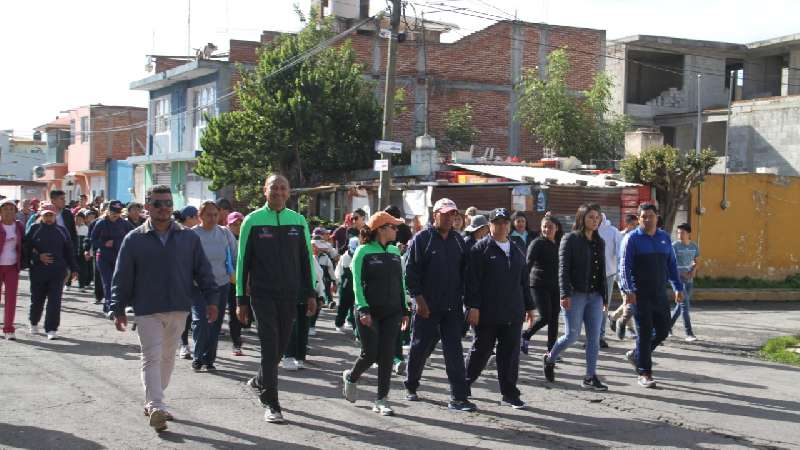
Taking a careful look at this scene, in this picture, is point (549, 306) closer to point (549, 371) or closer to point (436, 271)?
point (549, 371)

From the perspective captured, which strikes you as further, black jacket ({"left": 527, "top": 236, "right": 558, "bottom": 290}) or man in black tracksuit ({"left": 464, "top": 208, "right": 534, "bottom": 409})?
black jacket ({"left": 527, "top": 236, "right": 558, "bottom": 290})

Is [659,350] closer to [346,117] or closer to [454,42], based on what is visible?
[346,117]

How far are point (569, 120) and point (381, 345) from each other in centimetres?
2411

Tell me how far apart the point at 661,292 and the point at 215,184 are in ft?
66.5

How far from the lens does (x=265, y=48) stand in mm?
29172

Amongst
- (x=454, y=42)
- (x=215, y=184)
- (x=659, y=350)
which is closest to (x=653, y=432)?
(x=659, y=350)

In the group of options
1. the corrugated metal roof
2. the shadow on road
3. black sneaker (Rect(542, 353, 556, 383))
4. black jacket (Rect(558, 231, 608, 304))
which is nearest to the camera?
the shadow on road

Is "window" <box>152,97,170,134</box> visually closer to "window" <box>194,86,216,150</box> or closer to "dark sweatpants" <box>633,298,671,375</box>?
"window" <box>194,86,216,150</box>

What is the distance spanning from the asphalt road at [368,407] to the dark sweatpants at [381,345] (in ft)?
1.15

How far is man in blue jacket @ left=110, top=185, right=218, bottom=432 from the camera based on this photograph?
287 inches

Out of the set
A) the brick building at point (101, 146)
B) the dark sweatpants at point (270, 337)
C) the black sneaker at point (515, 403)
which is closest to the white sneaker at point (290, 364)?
the dark sweatpants at point (270, 337)

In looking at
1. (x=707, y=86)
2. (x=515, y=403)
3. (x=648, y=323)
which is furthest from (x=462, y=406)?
(x=707, y=86)

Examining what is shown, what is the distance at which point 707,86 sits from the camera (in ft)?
129

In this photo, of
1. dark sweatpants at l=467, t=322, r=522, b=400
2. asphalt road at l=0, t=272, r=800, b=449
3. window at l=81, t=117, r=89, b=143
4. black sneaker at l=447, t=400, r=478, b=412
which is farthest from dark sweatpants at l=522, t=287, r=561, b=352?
window at l=81, t=117, r=89, b=143
